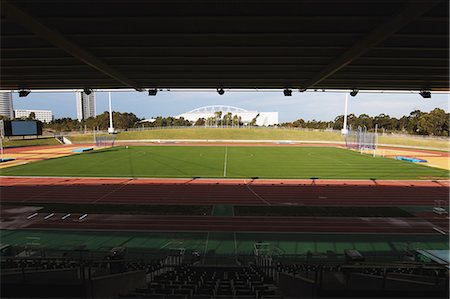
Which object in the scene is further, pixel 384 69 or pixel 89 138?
pixel 89 138

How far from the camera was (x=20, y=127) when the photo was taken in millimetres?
30719

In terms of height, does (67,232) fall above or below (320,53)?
below

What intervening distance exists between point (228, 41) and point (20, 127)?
33.2m

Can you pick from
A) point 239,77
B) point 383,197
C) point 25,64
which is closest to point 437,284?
point 239,77

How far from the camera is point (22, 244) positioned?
12.8 metres

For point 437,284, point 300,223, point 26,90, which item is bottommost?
point 300,223

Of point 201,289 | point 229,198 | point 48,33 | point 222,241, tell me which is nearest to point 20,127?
point 229,198

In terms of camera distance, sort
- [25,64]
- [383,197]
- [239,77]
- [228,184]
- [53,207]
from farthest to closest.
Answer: [228,184], [383,197], [53,207], [239,77], [25,64]

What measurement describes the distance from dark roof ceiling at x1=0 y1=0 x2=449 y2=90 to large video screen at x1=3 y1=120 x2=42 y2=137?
21.7 metres

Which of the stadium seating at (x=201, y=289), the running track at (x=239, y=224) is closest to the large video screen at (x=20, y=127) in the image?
the running track at (x=239, y=224)

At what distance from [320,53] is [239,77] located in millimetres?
3910


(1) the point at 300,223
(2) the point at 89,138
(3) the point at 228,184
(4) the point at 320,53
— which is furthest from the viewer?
(2) the point at 89,138

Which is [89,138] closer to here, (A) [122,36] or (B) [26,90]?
(B) [26,90]

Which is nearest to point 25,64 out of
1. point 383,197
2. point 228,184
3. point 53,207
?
point 53,207
